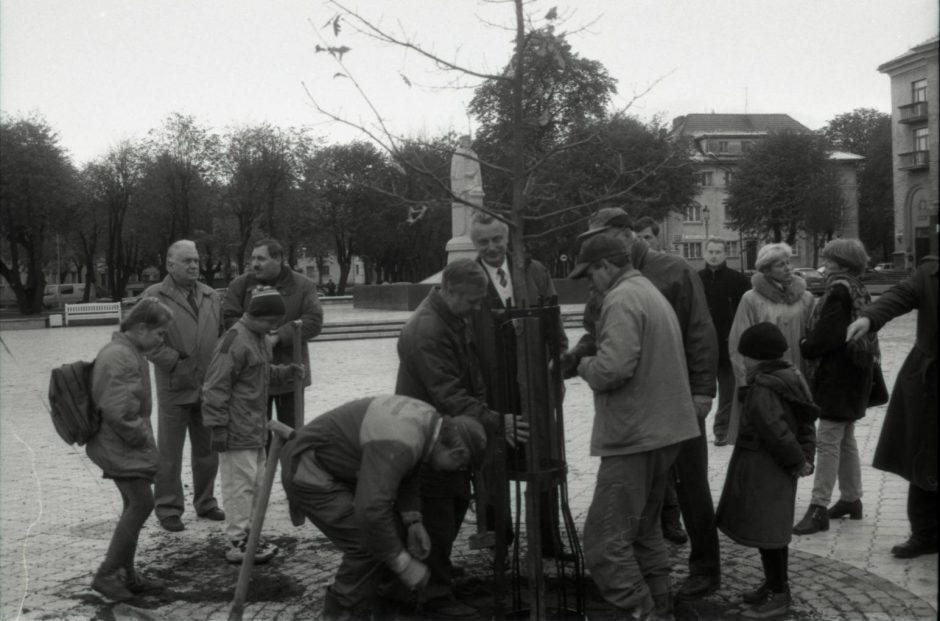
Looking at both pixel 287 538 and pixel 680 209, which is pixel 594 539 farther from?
pixel 680 209

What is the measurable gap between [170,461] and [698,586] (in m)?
3.71

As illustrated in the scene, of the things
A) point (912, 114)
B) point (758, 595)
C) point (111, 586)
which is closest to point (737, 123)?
point (912, 114)

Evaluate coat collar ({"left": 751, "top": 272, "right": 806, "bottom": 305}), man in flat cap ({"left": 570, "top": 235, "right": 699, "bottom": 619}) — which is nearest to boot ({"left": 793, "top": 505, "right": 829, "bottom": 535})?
coat collar ({"left": 751, "top": 272, "right": 806, "bottom": 305})

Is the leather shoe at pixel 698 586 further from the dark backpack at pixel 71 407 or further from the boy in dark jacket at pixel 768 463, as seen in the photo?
the dark backpack at pixel 71 407

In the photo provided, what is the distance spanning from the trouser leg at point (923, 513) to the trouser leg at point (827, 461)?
0.60 metres

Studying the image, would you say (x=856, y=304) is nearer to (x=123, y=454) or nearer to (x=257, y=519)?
(x=257, y=519)

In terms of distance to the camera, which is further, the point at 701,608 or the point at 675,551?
the point at 675,551

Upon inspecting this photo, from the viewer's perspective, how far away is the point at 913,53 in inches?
148

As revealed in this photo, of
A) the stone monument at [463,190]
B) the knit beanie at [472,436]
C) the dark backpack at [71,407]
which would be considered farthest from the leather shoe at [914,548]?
the stone monument at [463,190]

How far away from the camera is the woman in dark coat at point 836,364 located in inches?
233

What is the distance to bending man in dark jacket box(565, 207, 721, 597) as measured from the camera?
489 cm

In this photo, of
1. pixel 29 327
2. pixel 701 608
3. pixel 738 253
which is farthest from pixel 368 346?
pixel 738 253

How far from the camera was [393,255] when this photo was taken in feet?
229

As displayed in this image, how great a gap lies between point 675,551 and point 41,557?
3796 millimetres
